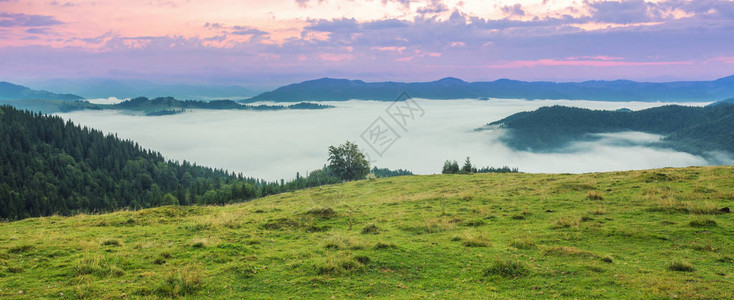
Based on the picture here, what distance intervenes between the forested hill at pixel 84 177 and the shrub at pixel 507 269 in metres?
78.7

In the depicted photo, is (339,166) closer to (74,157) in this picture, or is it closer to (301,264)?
(301,264)

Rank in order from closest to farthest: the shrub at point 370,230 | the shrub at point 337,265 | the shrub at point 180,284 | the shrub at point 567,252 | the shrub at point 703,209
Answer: the shrub at point 180,284, the shrub at point 337,265, the shrub at point 567,252, the shrub at point 703,209, the shrub at point 370,230

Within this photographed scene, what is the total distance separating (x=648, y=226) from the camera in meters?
15.1

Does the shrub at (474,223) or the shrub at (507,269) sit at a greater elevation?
the shrub at (507,269)

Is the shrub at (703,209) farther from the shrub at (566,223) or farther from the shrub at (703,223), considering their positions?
the shrub at (566,223)

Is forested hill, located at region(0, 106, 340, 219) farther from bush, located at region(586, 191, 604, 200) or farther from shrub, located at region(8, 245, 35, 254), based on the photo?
bush, located at region(586, 191, 604, 200)

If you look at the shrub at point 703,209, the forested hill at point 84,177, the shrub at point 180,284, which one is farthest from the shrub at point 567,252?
the forested hill at point 84,177

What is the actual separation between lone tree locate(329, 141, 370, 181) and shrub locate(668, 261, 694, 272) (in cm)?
7178

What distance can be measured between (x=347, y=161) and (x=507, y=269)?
7199 cm

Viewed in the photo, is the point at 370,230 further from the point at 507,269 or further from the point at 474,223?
the point at 507,269

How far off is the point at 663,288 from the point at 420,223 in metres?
10.6

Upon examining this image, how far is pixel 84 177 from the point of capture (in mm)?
129375

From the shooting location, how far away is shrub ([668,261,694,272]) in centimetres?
1029

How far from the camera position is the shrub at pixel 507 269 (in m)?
10.8
